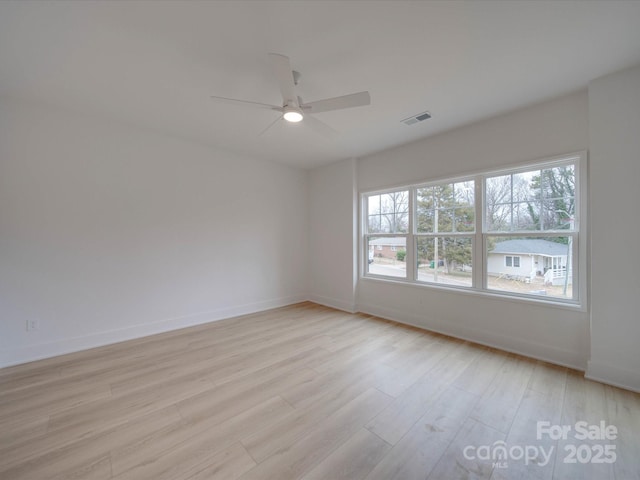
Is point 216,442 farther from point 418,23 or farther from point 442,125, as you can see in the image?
point 442,125

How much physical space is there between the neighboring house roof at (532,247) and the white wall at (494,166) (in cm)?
58

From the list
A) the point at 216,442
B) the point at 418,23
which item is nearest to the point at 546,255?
the point at 418,23

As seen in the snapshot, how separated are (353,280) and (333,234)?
0.98m

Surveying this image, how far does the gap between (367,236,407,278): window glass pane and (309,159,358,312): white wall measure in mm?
318

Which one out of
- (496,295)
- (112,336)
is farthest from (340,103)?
(112,336)

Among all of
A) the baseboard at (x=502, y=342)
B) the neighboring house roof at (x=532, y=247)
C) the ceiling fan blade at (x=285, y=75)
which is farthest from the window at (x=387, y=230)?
the ceiling fan blade at (x=285, y=75)

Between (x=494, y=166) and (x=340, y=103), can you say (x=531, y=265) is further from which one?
(x=340, y=103)

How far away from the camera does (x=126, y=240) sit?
3256 millimetres

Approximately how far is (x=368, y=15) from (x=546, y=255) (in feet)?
9.79

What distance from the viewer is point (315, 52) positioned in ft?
6.50

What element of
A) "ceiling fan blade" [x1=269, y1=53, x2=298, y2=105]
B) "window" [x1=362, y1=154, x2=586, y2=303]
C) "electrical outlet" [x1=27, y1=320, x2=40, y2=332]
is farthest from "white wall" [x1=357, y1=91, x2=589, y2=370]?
"electrical outlet" [x1=27, y1=320, x2=40, y2=332]

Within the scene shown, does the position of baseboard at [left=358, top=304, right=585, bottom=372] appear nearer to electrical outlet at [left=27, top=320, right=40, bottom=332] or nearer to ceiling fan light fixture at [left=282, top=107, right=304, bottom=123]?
ceiling fan light fixture at [left=282, top=107, right=304, bottom=123]

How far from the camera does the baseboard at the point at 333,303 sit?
176 inches

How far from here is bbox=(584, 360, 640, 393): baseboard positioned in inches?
83.4
